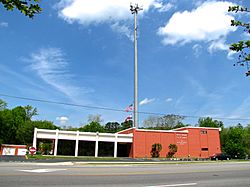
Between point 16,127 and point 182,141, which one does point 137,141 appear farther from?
point 16,127

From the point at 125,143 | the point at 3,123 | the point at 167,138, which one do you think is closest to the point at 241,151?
the point at 167,138

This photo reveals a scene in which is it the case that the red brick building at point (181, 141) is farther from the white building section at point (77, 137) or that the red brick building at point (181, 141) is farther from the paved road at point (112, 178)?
the paved road at point (112, 178)

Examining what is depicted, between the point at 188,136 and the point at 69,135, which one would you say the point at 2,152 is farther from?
the point at 188,136

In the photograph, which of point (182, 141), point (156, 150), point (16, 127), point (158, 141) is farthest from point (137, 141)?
point (16, 127)

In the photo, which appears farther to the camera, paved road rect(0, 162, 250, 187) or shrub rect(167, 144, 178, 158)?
shrub rect(167, 144, 178, 158)

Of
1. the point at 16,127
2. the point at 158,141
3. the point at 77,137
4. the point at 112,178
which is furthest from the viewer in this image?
the point at 16,127

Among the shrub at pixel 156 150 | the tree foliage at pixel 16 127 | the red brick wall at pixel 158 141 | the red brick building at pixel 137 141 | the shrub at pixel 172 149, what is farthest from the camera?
the tree foliage at pixel 16 127

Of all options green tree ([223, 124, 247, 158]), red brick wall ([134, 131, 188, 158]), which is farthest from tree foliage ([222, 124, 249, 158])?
red brick wall ([134, 131, 188, 158])

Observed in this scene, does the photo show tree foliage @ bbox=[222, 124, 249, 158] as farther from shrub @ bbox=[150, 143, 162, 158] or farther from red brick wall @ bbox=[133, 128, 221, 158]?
shrub @ bbox=[150, 143, 162, 158]

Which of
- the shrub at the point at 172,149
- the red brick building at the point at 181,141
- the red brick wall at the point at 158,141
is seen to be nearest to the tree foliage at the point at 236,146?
the red brick building at the point at 181,141

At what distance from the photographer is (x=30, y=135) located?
74.2 metres

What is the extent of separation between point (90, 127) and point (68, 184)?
7100 cm

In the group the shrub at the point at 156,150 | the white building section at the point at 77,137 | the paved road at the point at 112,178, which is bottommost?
the paved road at the point at 112,178

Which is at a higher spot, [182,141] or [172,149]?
[182,141]
